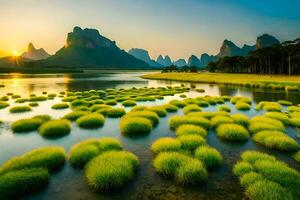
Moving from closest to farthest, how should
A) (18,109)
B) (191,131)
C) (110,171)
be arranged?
(110,171) < (191,131) < (18,109)

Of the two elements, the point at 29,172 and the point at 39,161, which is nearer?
the point at 29,172

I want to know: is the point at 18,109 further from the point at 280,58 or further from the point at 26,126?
the point at 280,58

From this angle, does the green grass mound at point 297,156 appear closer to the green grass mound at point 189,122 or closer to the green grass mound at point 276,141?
the green grass mound at point 276,141

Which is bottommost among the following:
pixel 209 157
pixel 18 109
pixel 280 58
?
pixel 209 157

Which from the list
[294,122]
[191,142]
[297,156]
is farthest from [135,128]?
[294,122]

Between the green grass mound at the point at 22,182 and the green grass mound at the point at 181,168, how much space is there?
5.46 meters

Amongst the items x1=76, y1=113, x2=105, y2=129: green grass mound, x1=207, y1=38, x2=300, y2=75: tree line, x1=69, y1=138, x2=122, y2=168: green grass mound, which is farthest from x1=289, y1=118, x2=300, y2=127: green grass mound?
x1=207, y1=38, x2=300, y2=75: tree line

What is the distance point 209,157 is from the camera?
12.6m

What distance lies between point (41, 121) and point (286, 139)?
20.4 m

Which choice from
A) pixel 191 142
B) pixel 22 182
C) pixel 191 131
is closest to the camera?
pixel 22 182

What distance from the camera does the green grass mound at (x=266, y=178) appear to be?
29.4 ft

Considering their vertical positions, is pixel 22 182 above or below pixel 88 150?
below

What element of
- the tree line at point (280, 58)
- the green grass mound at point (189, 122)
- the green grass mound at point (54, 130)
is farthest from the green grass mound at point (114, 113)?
the tree line at point (280, 58)

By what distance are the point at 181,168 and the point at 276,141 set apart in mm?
8236
